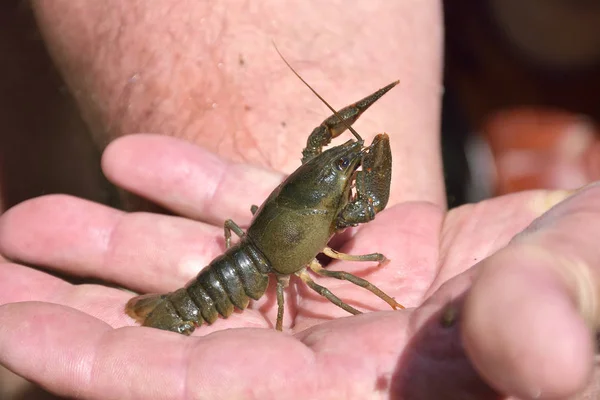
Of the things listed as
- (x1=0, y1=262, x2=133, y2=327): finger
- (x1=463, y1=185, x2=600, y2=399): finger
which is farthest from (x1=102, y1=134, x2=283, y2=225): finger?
(x1=463, y1=185, x2=600, y2=399): finger

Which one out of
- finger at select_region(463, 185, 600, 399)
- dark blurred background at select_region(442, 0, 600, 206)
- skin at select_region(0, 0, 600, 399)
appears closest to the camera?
finger at select_region(463, 185, 600, 399)

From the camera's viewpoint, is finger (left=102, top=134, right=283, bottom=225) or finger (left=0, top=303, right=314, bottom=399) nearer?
finger (left=0, top=303, right=314, bottom=399)

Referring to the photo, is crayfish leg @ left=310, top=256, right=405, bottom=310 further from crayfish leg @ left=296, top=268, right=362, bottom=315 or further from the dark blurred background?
the dark blurred background

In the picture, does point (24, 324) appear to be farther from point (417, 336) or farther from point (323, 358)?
point (417, 336)

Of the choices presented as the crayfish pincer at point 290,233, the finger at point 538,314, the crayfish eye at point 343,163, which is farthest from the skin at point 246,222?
the crayfish eye at point 343,163

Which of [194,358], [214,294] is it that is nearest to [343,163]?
[214,294]

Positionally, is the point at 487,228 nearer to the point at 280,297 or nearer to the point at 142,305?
the point at 280,297

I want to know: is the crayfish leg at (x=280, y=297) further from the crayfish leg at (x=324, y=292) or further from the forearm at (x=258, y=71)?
the forearm at (x=258, y=71)

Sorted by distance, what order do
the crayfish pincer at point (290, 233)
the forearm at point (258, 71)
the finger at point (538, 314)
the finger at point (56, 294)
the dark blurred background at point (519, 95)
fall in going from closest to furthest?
the finger at point (538, 314), the finger at point (56, 294), the crayfish pincer at point (290, 233), the forearm at point (258, 71), the dark blurred background at point (519, 95)
